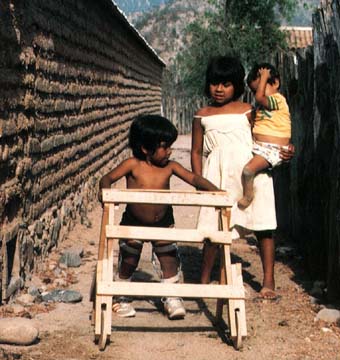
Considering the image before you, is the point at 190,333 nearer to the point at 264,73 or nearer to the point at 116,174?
the point at 116,174

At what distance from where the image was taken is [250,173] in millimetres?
4598

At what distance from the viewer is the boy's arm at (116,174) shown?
402 cm

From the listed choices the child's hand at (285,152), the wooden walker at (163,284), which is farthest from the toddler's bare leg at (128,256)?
the child's hand at (285,152)

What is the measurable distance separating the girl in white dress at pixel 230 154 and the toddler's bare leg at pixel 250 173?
0.04 metres

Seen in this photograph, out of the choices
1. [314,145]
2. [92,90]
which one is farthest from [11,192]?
[92,90]

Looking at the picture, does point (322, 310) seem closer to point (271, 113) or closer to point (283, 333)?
point (283, 333)

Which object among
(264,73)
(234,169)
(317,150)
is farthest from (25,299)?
(317,150)

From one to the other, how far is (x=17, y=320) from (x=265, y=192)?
200 centimetres

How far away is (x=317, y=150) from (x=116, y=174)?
84.2 inches

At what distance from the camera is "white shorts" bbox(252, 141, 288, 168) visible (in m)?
4.62

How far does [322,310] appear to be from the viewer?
14.2ft

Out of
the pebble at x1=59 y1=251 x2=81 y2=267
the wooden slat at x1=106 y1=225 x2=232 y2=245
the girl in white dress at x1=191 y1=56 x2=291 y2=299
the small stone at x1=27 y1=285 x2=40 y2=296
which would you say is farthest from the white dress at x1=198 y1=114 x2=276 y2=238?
the pebble at x1=59 y1=251 x2=81 y2=267

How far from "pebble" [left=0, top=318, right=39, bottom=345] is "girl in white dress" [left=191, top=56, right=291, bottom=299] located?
4.92ft

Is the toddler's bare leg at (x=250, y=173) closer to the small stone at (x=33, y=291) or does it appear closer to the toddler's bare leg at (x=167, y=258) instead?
the toddler's bare leg at (x=167, y=258)
